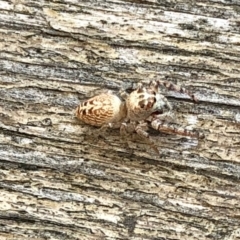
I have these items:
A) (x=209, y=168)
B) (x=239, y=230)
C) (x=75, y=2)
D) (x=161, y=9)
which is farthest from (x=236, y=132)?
(x=75, y=2)

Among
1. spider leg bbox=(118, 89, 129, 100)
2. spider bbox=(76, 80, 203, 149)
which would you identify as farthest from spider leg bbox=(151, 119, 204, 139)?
spider leg bbox=(118, 89, 129, 100)

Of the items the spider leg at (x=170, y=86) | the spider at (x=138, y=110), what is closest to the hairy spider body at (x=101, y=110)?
the spider at (x=138, y=110)

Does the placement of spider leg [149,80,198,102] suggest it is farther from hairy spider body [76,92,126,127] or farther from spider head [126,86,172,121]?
hairy spider body [76,92,126,127]

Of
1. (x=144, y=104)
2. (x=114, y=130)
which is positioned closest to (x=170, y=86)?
(x=144, y=104)

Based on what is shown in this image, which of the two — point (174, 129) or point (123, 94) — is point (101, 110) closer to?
point (123, 94)

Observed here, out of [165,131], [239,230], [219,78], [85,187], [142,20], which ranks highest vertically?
[142,20]

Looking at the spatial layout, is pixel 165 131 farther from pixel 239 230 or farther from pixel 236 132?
pixel 239 230
